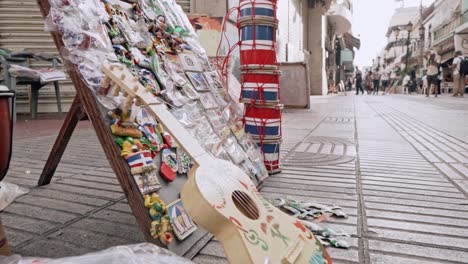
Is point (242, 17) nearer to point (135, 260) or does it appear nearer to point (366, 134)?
point (135, 260)

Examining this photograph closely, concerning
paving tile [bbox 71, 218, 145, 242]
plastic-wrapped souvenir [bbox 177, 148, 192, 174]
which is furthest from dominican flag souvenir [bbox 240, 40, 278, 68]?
paving tile [bbox 71, 218, 145, 242]

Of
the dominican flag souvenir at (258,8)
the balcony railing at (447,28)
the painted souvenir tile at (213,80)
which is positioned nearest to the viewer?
the painted souvenir tile at (213,80)

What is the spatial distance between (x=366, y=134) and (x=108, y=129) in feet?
13.6

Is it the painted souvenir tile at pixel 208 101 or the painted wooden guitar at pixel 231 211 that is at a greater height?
the painted souvenir tile at pixel 208 101

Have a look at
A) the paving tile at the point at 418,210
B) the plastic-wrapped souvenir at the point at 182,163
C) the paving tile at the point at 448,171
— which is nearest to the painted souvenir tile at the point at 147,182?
the plastic-wrapped souvenir at the point at 182,163

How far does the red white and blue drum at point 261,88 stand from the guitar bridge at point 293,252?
146 cm

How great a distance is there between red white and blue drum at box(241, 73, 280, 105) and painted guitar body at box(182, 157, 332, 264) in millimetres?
1282

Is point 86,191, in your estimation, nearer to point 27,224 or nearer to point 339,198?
point 27,224

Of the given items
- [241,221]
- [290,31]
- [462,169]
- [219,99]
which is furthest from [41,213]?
[290,31]

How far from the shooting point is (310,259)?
1.14 m

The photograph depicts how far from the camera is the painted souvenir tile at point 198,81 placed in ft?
6.82

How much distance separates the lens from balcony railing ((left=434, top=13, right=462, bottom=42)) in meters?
31.4

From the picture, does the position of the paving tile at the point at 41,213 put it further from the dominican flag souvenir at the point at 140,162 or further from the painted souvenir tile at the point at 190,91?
the painted souvenir tile at the point at 190,91

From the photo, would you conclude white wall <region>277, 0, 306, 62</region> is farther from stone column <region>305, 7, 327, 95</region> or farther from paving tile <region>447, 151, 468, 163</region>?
paving tile <region>447, 151, 468, 163</region>
